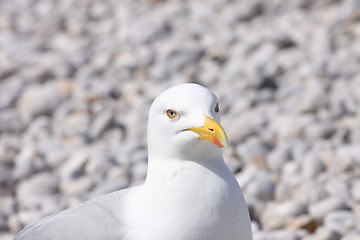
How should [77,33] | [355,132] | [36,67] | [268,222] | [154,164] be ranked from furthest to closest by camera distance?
[77,33] < [36,67] < [355,132] < [268,222] < [154,164]

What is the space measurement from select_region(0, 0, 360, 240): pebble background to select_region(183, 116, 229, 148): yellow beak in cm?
136

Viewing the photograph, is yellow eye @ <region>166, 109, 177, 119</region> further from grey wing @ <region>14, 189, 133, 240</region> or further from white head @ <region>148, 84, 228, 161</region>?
grey wing @ <region>14, 189, 133, 240</region>

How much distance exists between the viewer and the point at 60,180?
451cm

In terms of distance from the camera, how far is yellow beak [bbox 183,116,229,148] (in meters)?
2.30

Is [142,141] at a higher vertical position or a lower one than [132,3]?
lower

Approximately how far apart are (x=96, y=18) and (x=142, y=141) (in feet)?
9.45

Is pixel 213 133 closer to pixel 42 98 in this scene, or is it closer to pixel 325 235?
pixel 325 235

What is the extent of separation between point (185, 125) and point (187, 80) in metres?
3.46

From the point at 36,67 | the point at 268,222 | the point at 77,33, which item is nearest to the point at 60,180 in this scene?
the point at 268,222

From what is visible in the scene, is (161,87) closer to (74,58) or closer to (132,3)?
(74,58)

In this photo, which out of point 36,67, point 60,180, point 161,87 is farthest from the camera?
point 36,67

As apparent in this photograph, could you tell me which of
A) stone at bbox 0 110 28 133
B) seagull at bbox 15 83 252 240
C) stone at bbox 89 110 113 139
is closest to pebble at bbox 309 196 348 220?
seagull at bbox 15 83 252 240

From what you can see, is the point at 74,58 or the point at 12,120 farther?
the point at 74,58

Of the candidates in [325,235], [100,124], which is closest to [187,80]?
[100,124]
